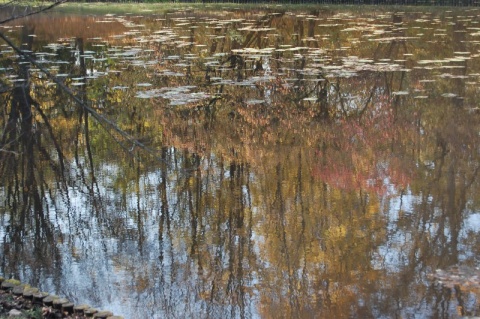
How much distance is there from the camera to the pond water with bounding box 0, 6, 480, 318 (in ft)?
15.6

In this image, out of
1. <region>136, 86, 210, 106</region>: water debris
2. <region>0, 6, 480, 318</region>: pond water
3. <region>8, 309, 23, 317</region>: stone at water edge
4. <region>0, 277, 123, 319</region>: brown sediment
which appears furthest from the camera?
<region>136, 86, 210, 106</region>: water debris

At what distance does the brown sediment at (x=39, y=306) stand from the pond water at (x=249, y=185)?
39 centimetres

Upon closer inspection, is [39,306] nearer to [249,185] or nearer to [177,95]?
[249,185]

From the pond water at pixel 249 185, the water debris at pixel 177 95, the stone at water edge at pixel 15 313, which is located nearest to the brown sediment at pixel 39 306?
the stone at water edge at pixel 15 313

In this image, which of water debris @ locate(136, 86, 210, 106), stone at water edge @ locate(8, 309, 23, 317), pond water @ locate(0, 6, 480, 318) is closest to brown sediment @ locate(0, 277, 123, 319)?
stone at water edge @ locate(8, 309, 23, 317)

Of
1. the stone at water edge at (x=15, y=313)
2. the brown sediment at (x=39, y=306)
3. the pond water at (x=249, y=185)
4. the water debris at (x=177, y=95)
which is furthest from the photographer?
the water debris at (x=177, y=95)

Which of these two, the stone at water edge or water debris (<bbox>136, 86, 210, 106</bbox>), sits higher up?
water debris (<bbox>136, 86, 210, 106</bbox>)

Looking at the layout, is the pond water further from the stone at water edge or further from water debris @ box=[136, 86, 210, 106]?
the stone at water edge

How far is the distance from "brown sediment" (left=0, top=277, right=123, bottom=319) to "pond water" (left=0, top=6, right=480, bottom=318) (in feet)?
1.29

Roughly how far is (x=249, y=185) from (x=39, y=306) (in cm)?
302

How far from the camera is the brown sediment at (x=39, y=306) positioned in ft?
13.6

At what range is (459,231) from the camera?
5.59 metres

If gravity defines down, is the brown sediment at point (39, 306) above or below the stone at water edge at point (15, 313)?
below

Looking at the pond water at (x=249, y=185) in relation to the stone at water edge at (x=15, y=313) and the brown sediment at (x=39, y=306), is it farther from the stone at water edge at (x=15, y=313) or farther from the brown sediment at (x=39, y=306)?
the stone at water edge at (x=15, y=313)
